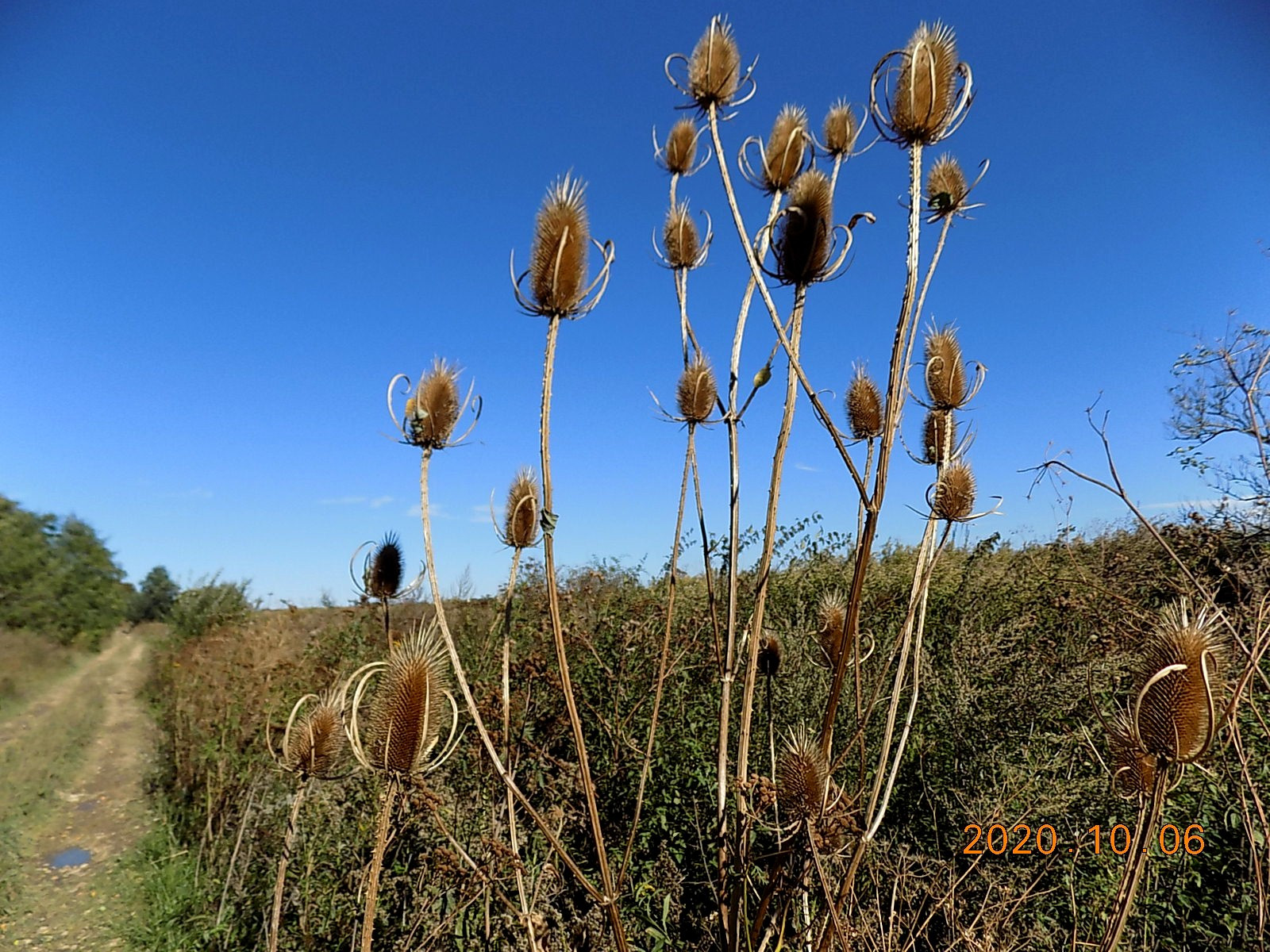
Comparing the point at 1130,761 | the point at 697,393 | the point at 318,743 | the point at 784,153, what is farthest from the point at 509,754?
the point at 784,153

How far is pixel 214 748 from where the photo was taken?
568cm

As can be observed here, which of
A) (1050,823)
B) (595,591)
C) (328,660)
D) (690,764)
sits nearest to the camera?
(1050,823)

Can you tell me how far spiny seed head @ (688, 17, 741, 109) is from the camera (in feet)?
6.46

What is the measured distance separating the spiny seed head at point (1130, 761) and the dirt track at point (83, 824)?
5881mm

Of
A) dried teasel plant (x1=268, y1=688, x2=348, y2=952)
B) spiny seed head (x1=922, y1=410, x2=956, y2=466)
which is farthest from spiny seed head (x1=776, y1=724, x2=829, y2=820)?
dried teasel plant (x1=268, y1=688, x2=348, y2=952)

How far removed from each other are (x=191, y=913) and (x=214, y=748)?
5.22ft

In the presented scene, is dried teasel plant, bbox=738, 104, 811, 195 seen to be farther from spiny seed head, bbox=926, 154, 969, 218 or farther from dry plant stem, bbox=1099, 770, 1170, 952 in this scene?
dry plant stem, bbox=1099, 770, 1170, 952

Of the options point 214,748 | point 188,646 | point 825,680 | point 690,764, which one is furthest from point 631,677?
point 188,646

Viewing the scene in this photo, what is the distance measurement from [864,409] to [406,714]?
1.54 m

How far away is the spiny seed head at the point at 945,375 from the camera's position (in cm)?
190

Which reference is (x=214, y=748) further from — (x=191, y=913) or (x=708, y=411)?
(x=708, y=411)

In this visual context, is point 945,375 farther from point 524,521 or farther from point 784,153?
point 524,521

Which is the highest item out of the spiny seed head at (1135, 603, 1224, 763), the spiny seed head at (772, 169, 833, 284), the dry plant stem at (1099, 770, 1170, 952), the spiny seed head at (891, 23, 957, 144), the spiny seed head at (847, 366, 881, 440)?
the spiny seed head at (891, 23, 957, 144)

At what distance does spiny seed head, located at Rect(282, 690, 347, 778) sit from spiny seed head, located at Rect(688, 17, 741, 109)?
1954mm
